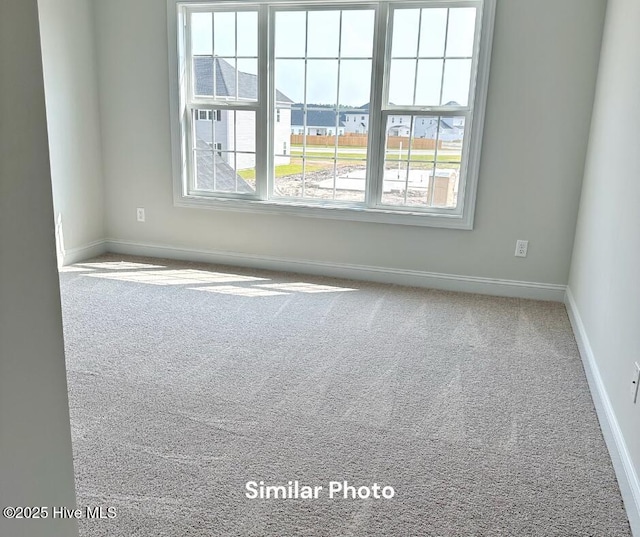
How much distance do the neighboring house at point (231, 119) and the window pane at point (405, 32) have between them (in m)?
0.94

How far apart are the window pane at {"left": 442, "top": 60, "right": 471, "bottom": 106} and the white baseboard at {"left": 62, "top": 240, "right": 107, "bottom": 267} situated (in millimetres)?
3163

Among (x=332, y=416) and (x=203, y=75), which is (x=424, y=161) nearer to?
(x=203, y=75)

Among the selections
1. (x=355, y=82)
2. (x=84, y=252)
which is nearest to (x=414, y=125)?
(x=355, y=82)

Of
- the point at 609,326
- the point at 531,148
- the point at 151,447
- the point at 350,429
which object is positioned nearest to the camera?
the point at 151,447

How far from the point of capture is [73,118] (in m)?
4.30

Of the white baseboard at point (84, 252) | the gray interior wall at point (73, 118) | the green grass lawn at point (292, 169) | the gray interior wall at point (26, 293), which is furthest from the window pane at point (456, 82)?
the gray interior wall at point (26, 293)

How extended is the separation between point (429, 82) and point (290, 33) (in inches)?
44.4

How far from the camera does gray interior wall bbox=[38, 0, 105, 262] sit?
4035 mm

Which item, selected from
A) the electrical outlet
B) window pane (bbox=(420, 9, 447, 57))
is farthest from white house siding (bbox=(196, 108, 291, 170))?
the electrical outlet

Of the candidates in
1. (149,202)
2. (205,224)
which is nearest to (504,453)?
(205,224)

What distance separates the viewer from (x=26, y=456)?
37.4 inches

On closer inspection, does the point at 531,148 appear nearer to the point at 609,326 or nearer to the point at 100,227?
the point at 609,326

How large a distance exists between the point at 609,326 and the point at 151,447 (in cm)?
202

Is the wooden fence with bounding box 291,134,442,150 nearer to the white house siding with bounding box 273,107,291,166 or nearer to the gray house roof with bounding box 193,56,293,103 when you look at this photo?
the white house siding with bounding box 273,107,291,166
